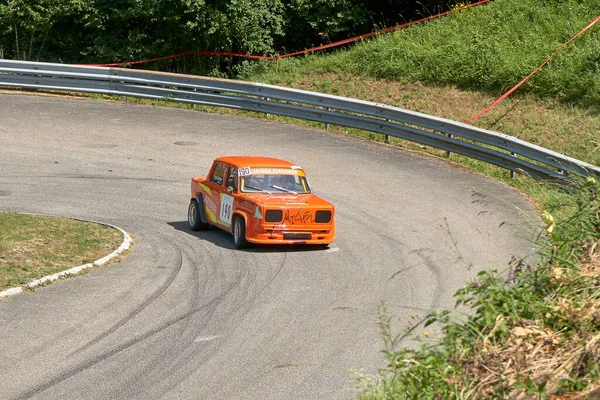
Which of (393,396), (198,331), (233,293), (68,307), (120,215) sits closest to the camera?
(393,396)

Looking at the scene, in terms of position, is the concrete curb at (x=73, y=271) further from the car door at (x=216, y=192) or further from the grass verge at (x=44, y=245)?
the car door at (x=216, y=192)

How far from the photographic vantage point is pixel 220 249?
15.6 metres

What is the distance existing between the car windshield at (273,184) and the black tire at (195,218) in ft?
3.58

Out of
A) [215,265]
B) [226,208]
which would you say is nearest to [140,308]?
[215,265]

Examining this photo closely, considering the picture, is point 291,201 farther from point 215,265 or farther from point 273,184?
point 215,265

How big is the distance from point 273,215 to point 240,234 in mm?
640

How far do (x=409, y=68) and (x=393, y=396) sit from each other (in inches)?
871

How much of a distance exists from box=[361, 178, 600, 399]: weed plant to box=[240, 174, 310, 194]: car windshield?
32.3ft

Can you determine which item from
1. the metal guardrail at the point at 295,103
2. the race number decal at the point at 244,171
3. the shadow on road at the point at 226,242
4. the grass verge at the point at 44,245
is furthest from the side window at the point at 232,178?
the metal guardrail at the point at 295,103

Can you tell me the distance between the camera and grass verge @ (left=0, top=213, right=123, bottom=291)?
13.4m

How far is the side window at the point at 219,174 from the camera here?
55.7 ft

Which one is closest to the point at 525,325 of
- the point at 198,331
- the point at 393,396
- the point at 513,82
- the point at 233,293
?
the point at 393,396

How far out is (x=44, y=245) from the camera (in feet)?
48.8

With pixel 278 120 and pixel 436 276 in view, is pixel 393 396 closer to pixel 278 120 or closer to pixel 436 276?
pixel 436 276
